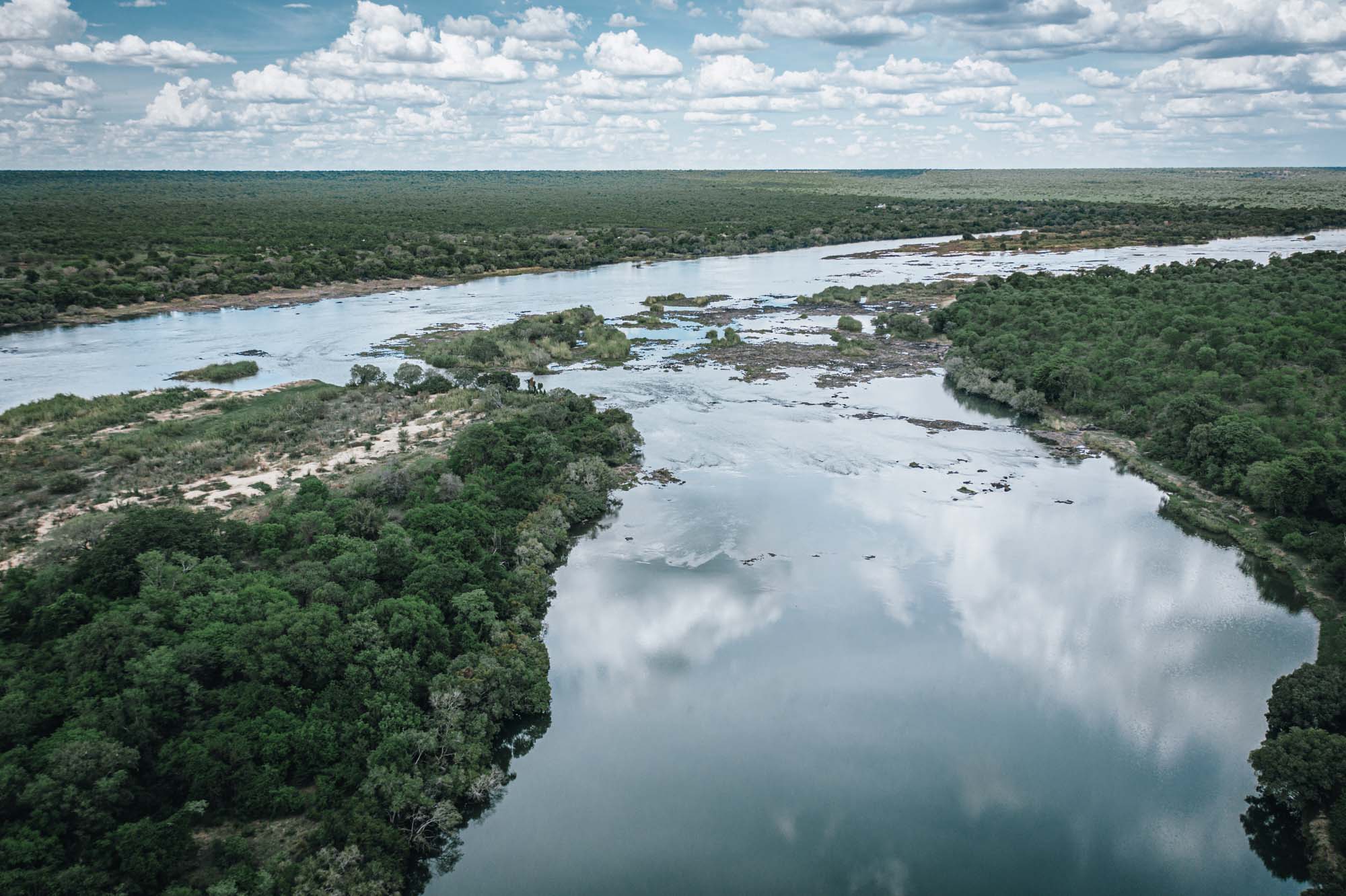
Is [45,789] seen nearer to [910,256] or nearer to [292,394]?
[292,394]

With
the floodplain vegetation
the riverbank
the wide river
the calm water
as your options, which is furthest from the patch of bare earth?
the riverbank

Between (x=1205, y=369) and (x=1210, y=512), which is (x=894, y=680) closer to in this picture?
(x=1210, y=512)

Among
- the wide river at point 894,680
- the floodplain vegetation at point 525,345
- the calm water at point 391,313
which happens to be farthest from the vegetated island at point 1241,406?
the calm water at point 391,313

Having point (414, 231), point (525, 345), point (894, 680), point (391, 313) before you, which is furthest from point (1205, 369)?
point (414, 231)

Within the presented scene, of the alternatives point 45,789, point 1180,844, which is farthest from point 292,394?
point 1180,844

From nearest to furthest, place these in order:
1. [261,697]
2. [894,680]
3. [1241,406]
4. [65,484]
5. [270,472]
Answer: [261,697], [894,680], [65,484], [270,472], [1241,406]

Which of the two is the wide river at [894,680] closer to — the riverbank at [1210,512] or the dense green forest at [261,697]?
the riverbank at [1210,512]
